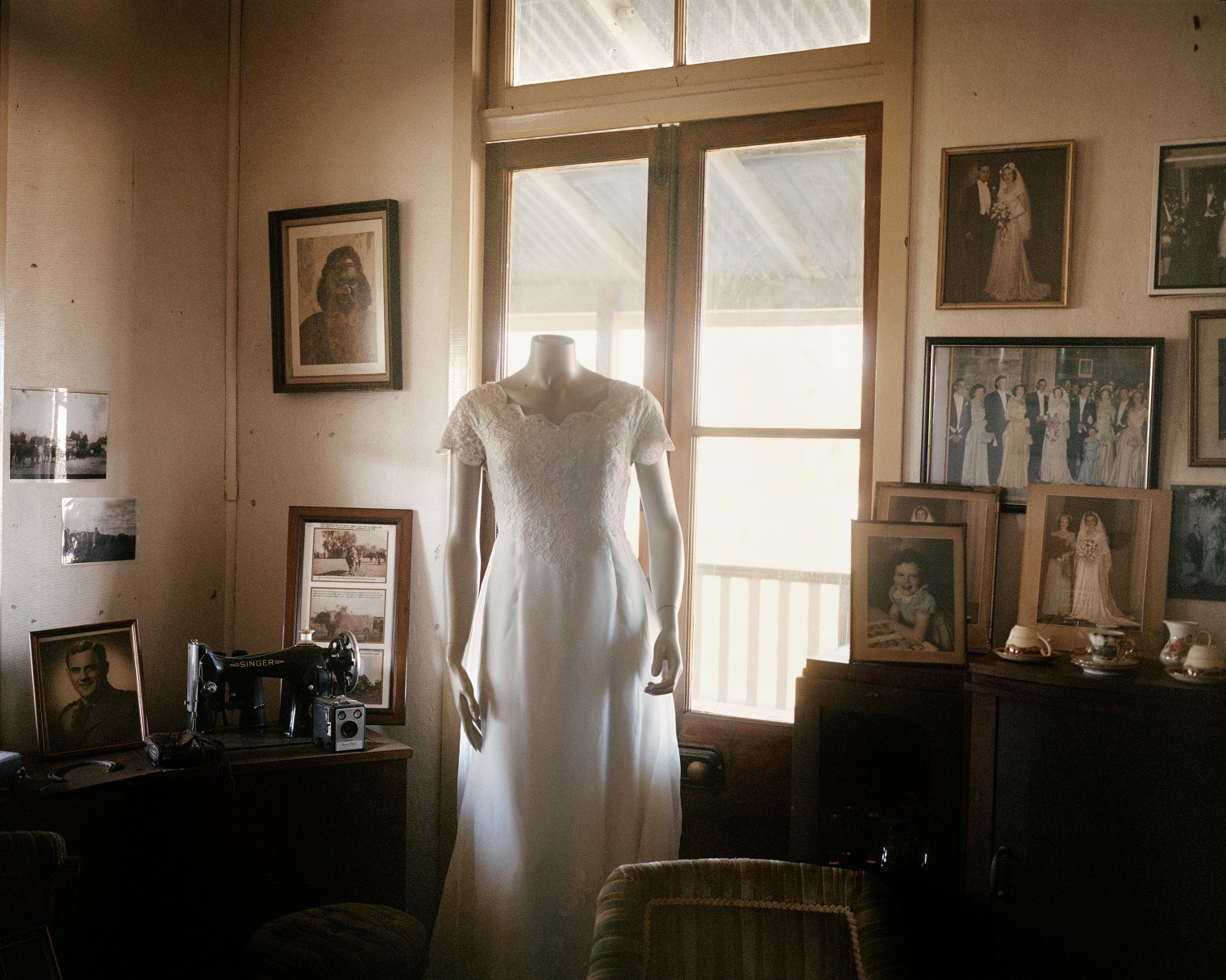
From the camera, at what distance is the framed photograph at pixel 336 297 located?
2750mm

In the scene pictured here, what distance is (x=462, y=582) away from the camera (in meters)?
2.17

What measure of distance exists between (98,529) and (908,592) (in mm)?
2093

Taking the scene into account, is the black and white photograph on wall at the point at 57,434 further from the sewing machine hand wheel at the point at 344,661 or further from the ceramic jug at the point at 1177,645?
the ceramic jug at the point at 1177,645

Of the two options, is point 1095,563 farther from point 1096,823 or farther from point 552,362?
point 552,362

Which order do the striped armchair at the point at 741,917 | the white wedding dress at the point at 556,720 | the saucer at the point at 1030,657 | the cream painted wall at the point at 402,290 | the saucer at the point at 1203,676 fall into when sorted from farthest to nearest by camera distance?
the cream painted wall at the point at 402,290
the white wedding dress at the point at 556,720
the saucer at the point at 1030,657
the saucer at the point at 1203,676
the striped armchair at the point at 741,917

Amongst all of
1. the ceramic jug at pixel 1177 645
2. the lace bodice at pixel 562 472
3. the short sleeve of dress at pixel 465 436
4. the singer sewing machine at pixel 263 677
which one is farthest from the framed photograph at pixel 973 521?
the singer sewing machine at pixel 263 677

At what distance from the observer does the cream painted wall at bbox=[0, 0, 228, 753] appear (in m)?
2.38

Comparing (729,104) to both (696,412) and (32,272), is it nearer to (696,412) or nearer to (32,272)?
(696,412)

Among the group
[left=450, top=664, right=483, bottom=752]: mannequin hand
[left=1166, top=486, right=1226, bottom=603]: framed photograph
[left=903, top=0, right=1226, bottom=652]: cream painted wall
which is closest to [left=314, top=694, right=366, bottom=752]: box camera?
[left=450, top=664, right=483, bottom=752]: mannequin hand

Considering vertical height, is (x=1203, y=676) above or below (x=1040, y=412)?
below

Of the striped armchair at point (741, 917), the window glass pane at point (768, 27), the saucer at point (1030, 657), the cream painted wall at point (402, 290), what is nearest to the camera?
the striped armchair at point (741, 917)

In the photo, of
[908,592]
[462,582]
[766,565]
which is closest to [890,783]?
[908,592]

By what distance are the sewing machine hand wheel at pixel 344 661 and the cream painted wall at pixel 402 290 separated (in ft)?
1.01

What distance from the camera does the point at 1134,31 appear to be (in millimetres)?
2086
